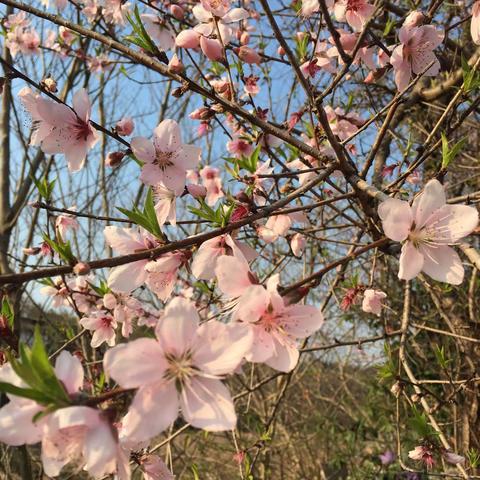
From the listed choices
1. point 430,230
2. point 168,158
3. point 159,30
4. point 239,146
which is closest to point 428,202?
point 430,230

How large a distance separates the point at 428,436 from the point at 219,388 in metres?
1.04

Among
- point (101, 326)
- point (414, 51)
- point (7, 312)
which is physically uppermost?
point (414, 51)

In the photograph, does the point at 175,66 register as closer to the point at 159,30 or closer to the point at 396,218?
the point at 396,218

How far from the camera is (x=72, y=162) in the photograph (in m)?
1.46

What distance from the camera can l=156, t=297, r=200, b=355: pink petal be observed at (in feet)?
2.81

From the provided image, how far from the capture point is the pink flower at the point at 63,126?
1.31m

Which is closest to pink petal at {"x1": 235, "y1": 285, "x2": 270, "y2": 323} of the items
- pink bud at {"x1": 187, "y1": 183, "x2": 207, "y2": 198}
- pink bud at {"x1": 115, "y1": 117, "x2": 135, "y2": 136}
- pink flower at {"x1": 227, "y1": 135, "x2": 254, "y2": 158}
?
pink bud at {"x1": 187, "y1": 183, "x2": 207, "y2": 198}

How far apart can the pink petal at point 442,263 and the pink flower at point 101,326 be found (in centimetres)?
139

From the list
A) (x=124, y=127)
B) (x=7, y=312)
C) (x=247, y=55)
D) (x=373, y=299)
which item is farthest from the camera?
(x=373, y=299)

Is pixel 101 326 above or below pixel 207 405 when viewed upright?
above

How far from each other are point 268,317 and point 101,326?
4.27 feet

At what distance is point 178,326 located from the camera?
868 mm

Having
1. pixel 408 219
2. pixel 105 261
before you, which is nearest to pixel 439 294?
pixel 408 219

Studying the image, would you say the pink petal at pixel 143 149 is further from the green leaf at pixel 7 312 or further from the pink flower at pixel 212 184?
the pink flower at pixel 212 184
